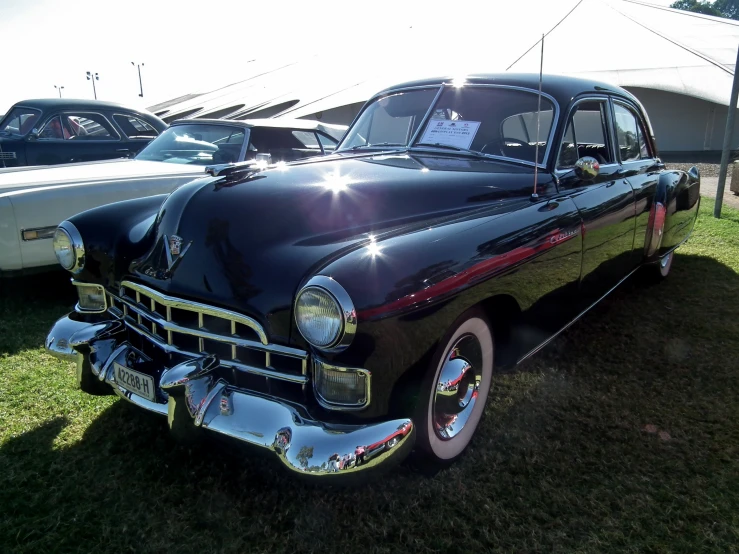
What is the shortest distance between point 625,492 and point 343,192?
171cm

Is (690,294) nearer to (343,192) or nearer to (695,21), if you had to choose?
(343,192)

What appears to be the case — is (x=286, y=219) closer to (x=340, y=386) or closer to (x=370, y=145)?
(x=340, y=386)

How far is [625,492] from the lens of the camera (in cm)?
230

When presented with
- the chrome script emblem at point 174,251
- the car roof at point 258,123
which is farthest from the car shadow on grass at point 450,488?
the car roof at point 258,123

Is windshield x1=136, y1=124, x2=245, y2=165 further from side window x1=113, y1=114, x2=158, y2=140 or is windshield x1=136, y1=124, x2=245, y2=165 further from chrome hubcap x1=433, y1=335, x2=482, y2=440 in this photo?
chrome hubcap x1=433, y1=335, x2=482, y2=440

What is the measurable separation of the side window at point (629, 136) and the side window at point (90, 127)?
5.92m

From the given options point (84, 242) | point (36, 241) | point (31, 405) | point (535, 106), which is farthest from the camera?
point (36, 241)

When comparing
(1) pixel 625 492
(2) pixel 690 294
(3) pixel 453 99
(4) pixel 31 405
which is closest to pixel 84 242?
(4) pixel 31 405

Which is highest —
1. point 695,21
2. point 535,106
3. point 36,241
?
point 695,21

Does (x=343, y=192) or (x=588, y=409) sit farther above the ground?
(x=343, y=192)

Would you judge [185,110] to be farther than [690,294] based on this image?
Yes

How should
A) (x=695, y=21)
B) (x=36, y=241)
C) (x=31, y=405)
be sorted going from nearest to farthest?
(x=31, y=405) < (x=36, y=241) < (x=695, y=21)

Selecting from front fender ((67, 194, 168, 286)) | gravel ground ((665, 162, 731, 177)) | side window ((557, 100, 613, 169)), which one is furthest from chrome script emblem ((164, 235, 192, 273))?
gravel ground ((665, 162, 731, 177))

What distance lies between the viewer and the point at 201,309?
2.17 meters
